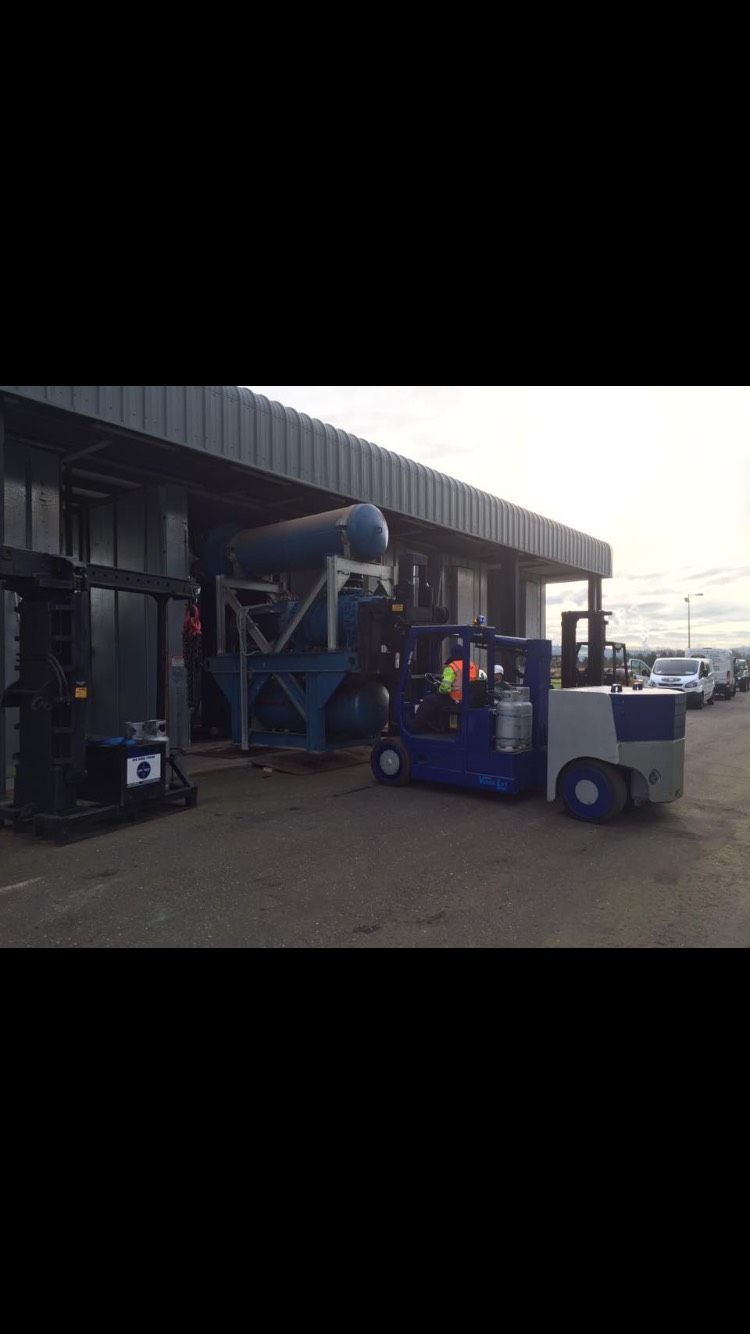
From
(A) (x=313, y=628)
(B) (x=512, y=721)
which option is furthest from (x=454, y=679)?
(A) (x=313, y=628)

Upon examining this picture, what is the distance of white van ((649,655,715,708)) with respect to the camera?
21.0m

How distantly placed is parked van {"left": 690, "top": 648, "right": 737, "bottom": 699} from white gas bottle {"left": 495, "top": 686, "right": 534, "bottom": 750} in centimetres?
1939

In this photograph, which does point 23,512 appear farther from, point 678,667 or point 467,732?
point 678,667

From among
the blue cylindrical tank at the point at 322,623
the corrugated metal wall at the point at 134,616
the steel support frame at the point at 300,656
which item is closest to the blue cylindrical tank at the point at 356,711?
the steel support frame at the point at 300,656

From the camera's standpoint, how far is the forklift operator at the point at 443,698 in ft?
27.5

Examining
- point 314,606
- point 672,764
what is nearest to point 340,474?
point 314,606

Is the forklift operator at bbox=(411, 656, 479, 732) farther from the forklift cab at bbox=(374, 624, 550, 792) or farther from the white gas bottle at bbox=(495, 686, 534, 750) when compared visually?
the white gas bottle at bbox=(495, 686, 534, 750)

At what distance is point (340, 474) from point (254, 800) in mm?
6805

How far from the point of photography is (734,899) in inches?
183

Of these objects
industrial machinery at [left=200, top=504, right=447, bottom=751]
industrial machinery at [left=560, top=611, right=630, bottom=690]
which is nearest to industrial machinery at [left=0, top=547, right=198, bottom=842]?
industrial machinery at [left=200, top=504, right=447, bottom=751]

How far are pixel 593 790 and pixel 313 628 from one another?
19.3 feet

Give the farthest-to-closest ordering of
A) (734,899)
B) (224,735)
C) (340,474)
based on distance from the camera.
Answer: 1. (224,735)
2. (340,474)
3. (734,899)

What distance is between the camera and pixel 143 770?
716 centimetres
